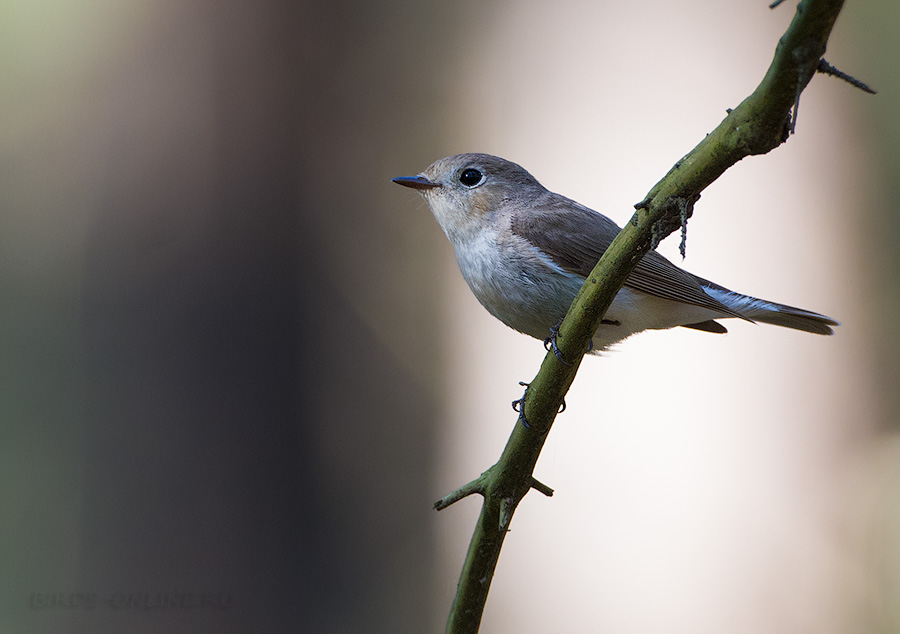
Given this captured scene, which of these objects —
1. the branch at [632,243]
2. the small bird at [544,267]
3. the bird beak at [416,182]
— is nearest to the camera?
the branch at [632,243]

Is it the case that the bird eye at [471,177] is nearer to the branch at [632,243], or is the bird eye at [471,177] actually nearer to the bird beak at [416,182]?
the bird beak at [416,182]

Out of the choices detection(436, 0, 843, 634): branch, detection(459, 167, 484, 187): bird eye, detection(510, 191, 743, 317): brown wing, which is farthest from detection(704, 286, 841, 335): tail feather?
detection(436, 0, 843, 634): branch

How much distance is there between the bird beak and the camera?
276 cm

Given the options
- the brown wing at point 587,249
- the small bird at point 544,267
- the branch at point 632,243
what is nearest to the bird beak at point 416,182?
the small bird at point 544,267

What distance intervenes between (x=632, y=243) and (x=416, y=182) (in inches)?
72.7

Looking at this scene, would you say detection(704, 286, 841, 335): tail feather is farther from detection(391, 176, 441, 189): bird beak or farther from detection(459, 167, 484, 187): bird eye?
detection(391, 176, 441, 189): bird beak

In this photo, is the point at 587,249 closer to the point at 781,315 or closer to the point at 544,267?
the point at 544,267

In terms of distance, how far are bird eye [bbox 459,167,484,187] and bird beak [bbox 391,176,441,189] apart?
0.09 m

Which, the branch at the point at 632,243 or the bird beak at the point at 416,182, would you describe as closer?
the branch at the point at 632,243

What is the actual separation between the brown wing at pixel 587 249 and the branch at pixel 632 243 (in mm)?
1145

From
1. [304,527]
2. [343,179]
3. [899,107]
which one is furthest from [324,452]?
[899,107]

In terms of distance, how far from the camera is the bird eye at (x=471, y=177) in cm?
284

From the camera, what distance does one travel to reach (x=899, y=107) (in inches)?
182

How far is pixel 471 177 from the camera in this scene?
2.87 meters
